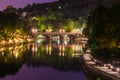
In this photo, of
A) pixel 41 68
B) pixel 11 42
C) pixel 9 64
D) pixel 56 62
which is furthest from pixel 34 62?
pixel 11 42

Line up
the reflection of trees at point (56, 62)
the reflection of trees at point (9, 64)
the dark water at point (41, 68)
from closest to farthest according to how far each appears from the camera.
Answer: the dark water at point (41, 68), the reflection of trees at point (9, 64), the reflection of trees at point (56, 62)

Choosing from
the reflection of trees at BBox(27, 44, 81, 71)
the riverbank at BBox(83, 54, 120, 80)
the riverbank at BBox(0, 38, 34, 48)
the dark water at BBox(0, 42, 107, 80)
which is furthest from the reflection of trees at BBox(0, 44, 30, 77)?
the riverbank at BBox(0, 38, 34, 48)

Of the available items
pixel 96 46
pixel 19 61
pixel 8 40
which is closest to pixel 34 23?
pixel 8 40

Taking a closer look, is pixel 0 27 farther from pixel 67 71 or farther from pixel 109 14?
pixel 109 14

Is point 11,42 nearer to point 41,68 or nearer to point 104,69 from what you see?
point 41,68

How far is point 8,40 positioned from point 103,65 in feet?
162

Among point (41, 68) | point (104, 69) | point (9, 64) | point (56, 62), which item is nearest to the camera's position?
point (104, 69)

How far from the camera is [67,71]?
59.2 m

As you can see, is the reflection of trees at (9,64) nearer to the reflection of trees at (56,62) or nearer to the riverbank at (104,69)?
the reflection of trees at (56,62)

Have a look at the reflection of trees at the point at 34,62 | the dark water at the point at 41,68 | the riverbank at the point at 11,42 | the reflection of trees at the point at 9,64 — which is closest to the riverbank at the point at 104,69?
the dark water at the point at 41,68

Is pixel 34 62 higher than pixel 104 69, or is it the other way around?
pixel 104 69

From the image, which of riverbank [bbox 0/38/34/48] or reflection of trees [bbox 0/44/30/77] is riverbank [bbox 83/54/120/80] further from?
riverbank [bbox 0/38/34/48]

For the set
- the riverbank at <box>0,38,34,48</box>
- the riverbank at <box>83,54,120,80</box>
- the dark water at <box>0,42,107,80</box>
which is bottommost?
the dark water at <box>0,42,107,80</box>

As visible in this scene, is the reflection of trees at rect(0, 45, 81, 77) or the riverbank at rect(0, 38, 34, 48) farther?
the riverbank at rect(0, 38, 34, 48)
